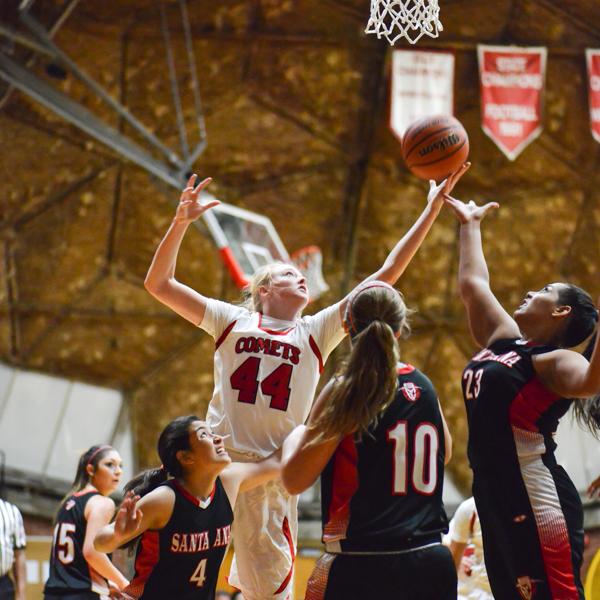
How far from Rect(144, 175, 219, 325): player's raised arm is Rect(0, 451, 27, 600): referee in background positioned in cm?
289

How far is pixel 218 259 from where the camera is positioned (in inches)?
577

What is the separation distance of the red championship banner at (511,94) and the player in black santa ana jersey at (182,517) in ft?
28.8

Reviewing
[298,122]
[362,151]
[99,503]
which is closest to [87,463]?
[99,503]

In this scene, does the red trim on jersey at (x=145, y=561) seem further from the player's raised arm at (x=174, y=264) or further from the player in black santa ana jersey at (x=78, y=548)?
the player in black santa ana jersey at (x=78, y=548)

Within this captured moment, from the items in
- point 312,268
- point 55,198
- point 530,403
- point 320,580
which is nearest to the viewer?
point 320,580

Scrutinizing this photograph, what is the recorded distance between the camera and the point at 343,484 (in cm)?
366

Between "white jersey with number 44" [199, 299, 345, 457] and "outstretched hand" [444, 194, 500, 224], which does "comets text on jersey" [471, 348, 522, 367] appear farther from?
"white jersey with number 44" [199, 299, 345, 457]

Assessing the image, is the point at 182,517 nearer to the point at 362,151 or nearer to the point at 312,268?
the point at 312,268

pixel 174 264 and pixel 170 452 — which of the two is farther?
pixel 174 264

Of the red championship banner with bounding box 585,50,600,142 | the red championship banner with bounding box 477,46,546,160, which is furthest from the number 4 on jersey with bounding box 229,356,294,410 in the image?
the red championship banner with bounding box 585,50,600,142

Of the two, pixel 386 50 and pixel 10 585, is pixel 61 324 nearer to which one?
pixel 386 50

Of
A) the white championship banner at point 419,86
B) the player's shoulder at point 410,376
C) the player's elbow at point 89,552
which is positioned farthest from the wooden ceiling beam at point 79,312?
the player's shoulder at point 410,376

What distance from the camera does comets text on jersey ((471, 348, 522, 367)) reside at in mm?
4289

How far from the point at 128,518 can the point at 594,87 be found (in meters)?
10.4
